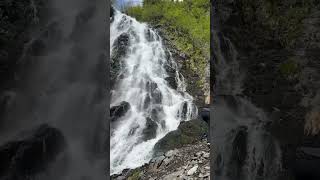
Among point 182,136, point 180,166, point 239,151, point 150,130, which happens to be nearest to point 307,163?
point 239,151

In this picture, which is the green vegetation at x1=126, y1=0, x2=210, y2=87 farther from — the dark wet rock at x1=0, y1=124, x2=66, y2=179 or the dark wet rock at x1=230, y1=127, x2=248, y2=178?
the dark wet rock at x1=0, y1=124, x2=66, y2=179

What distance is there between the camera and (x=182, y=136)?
31.6ft

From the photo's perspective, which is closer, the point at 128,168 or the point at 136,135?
the point at 128,168

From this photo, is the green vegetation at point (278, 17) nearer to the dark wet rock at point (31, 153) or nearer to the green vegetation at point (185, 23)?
the dark wet rock at point (31, 153)

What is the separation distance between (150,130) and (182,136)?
1.07m

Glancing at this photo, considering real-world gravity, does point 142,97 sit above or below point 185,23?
below

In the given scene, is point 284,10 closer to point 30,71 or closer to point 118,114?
point 30,71

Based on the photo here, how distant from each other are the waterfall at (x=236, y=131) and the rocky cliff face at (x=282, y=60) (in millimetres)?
37

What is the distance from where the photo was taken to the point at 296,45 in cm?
217

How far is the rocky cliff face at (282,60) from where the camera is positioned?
2.14 m

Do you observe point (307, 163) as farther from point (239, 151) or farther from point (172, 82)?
point (172, 82)

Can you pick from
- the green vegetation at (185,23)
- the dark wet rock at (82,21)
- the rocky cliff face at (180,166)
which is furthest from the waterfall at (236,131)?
the green vegetation at (185,23)

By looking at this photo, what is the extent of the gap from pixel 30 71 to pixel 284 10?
1464mm

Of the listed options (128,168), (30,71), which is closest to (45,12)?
(30,71)
